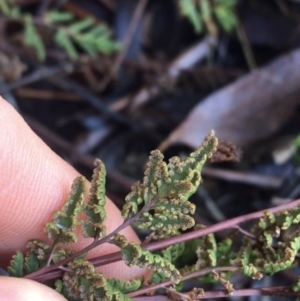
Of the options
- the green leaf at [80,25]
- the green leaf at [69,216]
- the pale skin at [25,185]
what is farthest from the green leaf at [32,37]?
the green leaf at [69,216]

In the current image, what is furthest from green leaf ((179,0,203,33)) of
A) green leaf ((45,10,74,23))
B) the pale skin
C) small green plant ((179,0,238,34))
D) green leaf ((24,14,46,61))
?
the pale skin

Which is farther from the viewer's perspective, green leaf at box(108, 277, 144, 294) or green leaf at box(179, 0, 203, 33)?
green leaf at box(179, 0, 203, 33)

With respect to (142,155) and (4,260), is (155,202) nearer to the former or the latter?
(4,260)

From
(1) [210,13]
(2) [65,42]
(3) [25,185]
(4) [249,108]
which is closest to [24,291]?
(3) [25,185]

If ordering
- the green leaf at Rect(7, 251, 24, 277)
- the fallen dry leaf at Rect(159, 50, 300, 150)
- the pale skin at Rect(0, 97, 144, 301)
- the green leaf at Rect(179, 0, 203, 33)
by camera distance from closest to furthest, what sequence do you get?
1. the green leaf at Rect(7, 251, 24, 277)
2. the pale skin at Rect(0, 97, 144, 301)
3. the fallen dry leaf at Rect(159, 50, 300, 150)
4. the green leaf at Rect(179, 0, 203, 33)

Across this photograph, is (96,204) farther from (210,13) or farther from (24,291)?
(210,13)

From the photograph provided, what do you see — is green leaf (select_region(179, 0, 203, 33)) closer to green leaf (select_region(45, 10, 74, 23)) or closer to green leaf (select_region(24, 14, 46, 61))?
green leaf (select_region(45, 10, 74, 23))
